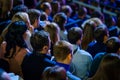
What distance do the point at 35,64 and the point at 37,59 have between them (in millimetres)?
61

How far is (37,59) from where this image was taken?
3836 millimetres

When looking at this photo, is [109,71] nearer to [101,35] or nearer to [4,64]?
[4,64]

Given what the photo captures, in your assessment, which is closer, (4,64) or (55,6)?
(4,64)

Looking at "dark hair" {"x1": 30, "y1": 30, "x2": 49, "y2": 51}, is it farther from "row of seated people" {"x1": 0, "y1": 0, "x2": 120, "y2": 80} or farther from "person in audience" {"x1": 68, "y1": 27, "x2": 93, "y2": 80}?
"person in audience" {"x1": 68, "y1": 27, "x2": 93, "y2": 80}

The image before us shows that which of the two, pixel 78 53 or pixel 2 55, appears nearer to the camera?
pixel 2 55

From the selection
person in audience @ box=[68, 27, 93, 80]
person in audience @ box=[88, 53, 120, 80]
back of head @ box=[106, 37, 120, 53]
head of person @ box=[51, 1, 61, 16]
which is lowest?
head of person @ box=[51, 1, 61, 16]

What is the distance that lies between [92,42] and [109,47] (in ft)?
2.69

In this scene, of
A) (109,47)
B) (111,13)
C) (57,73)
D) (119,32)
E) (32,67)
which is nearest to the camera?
(57,73)

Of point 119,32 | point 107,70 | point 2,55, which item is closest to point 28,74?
point 2,55

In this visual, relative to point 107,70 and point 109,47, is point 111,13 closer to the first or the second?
point 109,47

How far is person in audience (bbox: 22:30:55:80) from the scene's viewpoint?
382cm

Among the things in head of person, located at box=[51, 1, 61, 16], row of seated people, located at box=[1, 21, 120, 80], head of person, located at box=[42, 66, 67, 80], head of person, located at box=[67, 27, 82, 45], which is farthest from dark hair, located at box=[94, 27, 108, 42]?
head of person, located at box=[51, 1, 61, 16]

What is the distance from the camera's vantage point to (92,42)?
5137 millimetres

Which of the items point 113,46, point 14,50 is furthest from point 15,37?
point 113,46
